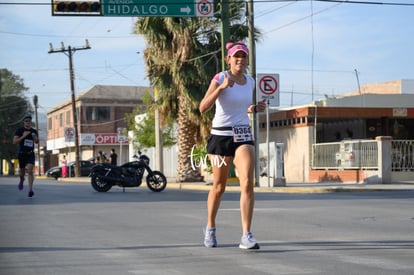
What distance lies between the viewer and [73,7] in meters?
22.4

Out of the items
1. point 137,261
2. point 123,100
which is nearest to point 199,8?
point 137,261

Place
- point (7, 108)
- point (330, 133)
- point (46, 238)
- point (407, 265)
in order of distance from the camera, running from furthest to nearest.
Result: 1. point (7, 108)
2. point (330, 133)
3. point (46, 238)
4. point (407, 265)

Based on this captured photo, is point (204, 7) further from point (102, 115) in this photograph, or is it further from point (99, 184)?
point (102, 115)

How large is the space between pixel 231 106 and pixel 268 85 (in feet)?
47.6

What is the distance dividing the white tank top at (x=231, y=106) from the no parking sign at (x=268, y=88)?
557 inches

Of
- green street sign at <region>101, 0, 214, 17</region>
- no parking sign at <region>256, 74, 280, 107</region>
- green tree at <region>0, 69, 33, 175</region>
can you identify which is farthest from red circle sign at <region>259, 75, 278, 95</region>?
green tree at <region>0, 69, 33, 175</region>

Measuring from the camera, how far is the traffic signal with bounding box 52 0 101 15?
2238 centimetres

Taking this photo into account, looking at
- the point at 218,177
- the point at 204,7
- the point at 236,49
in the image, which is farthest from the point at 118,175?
the point at 236,49

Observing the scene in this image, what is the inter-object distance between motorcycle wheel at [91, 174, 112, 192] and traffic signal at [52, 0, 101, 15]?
525cm

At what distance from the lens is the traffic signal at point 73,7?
22.4 m

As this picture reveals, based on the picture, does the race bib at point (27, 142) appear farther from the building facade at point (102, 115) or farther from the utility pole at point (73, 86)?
the building facade at point (102, 115)

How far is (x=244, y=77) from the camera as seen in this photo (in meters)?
7.95

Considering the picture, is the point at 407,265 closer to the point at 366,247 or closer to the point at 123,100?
the point at 366,247

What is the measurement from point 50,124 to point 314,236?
7739 centimetres
